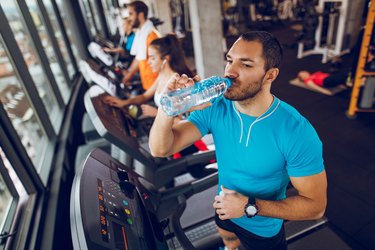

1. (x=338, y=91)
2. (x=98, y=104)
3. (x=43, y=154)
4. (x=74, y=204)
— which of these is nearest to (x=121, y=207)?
(x=74, y=204)

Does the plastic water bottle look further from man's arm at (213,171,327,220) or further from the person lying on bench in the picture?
the person lying on bench

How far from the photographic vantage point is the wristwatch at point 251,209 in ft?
3.92

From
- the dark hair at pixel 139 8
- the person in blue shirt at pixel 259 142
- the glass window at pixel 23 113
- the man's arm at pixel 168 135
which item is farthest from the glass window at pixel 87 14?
the person in blue shirt at pixel 259 142

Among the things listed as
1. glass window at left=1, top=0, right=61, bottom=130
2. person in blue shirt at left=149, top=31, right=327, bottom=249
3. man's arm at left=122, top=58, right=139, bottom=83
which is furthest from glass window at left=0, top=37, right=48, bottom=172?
person in blue shirt at left=149, top=31, right=327, bottom=249

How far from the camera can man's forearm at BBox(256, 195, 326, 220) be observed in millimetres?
1194

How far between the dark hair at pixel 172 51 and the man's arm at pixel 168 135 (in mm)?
1034

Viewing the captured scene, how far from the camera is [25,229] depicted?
1.57 metres

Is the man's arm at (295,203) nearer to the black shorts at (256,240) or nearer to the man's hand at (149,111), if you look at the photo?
the black shorts at (256,240)

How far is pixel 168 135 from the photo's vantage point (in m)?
1.31

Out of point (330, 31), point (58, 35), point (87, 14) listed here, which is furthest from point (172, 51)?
point (330, 31)

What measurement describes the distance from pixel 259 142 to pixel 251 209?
294mm

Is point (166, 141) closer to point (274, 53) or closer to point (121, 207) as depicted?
point (121, 207)

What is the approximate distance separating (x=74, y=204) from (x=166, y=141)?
55 cm

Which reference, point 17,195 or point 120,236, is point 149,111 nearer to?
point 17,195
